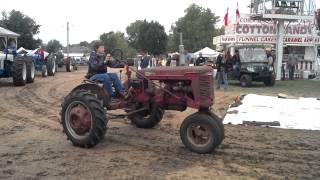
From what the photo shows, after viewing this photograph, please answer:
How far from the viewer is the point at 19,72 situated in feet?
64.0

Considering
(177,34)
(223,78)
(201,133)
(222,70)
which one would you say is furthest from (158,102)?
(177,34)

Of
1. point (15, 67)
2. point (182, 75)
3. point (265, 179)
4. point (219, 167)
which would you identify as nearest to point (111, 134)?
point (182, 75)

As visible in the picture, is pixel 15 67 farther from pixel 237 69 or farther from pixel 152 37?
pixel 152 37

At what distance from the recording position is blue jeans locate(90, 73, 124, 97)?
9406 mm

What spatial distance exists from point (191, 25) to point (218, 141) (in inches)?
3200

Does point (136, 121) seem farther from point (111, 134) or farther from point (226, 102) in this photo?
point (226, 102)

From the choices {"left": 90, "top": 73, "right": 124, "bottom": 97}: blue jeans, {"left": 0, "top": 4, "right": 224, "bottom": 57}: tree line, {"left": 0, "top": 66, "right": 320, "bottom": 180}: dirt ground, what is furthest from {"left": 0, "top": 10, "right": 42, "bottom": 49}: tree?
{"left": 90, "top": 73, "right": 124, "bottom": 97}: blue jeans

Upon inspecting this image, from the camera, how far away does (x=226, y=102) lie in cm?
1570

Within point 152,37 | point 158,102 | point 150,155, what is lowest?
point 150,155

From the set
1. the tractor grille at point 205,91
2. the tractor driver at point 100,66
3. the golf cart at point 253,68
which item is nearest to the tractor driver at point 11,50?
the golf cart at point 253,68

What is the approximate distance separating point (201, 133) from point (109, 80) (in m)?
2.03

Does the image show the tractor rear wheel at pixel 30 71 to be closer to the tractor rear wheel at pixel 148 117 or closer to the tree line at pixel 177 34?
the tractor rear wheel at pixel 148 117

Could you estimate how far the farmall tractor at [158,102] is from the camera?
8523 mm

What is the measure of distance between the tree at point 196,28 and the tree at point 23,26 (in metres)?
30.4
